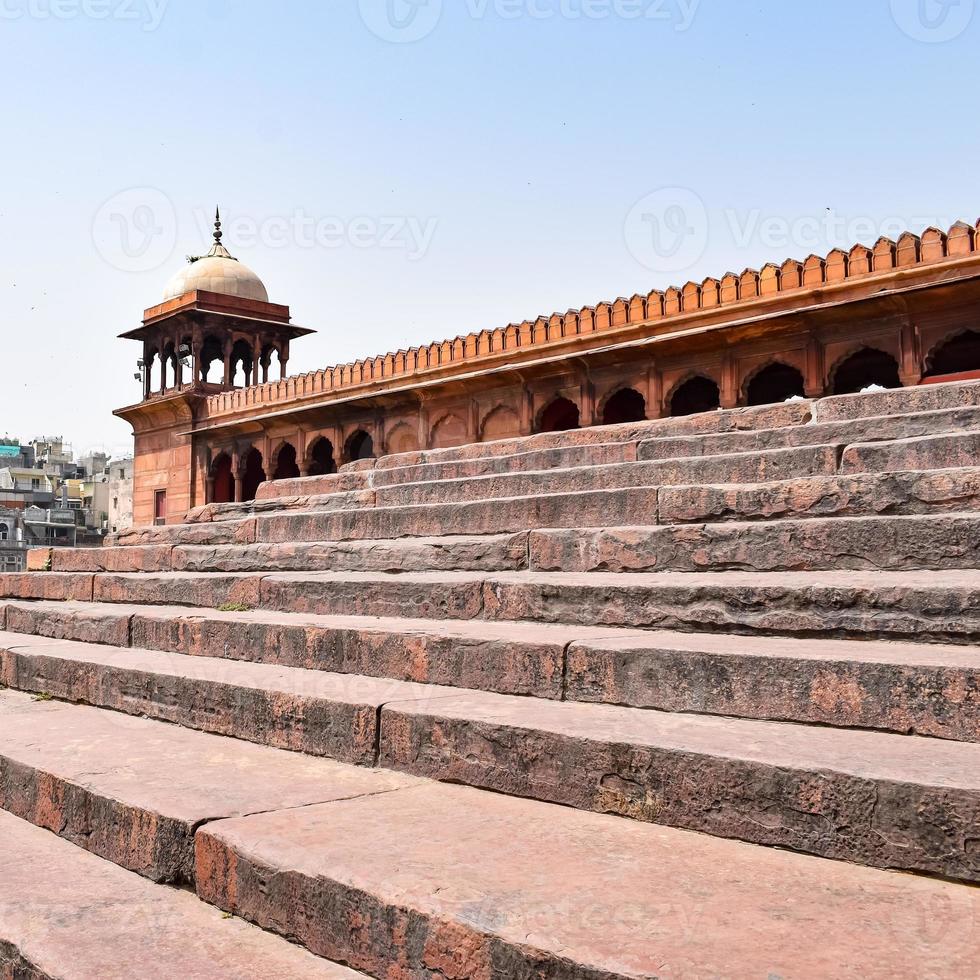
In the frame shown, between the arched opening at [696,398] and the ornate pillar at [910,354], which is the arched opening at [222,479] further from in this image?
the ornate pillar at [910,354]

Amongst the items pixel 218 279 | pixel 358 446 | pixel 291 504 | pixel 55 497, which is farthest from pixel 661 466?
pixel 55 497

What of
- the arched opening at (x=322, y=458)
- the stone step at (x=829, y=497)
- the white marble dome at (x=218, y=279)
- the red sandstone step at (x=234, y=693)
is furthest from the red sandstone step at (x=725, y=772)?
the white marble dome at (x=218, y=279)

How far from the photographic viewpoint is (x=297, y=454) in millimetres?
17844

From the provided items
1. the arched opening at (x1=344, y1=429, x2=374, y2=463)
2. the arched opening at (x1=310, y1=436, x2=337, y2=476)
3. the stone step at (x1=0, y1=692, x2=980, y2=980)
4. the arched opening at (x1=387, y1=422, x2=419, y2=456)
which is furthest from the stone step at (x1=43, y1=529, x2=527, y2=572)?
the arched opening at (x1=310, y1=436, x2=337, y2=476)

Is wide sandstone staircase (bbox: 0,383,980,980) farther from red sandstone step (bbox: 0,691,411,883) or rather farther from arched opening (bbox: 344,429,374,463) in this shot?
arched opening (bbox: 344,429,374,463)

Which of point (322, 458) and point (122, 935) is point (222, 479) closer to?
point (322, 458)

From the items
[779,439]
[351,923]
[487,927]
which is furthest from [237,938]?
[779,439]

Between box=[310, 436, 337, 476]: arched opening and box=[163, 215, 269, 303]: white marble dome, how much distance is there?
5.46 meters

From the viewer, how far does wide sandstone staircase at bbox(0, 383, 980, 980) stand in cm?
162

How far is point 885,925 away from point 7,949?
5.31 feet

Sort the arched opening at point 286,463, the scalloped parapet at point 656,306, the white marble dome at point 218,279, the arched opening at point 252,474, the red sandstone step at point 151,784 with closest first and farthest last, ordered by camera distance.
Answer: the red sandstone step at point 151,784
the scalloped parapet at point 656,306
the arched opening at point 286,463
the arched opening at point 252,474
the white marble dome at point 218,279

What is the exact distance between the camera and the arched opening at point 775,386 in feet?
46.1

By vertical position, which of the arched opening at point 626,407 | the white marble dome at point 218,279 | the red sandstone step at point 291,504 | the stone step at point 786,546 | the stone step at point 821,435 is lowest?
the stone step at point 786,546

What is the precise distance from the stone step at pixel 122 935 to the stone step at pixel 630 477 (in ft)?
9.19
